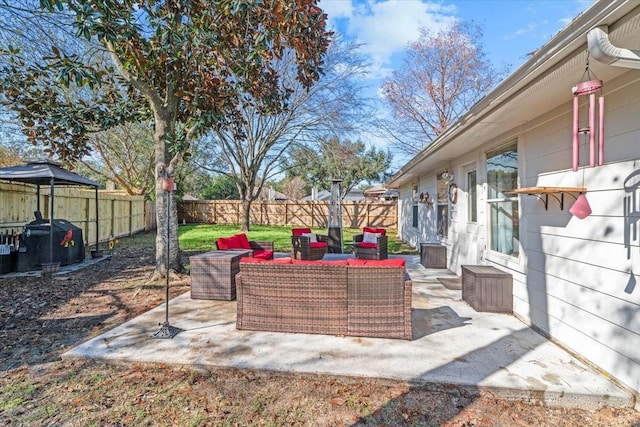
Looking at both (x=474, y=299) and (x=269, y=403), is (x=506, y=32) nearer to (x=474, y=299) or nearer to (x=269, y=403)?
(x=474, y=299)

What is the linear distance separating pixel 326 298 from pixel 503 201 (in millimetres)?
2822

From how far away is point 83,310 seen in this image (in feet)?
14.3

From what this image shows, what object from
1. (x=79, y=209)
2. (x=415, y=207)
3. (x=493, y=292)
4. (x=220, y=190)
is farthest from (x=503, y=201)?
(x=220, y=190)

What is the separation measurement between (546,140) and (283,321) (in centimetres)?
326

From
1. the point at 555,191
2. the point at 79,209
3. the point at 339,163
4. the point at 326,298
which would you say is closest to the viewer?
the point at 555,191

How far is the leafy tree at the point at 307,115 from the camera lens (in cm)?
1250

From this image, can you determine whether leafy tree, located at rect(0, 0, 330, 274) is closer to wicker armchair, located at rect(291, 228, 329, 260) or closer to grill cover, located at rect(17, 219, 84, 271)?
grill cover, located at rect(17, 219, 84, 271)

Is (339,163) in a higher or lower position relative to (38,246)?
higher

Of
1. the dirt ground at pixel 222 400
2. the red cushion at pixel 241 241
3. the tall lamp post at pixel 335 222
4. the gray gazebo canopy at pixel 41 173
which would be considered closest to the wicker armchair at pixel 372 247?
the tall lamp post at pixel 335 222

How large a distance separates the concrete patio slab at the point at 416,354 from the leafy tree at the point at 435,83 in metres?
13.4

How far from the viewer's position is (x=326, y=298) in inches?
132

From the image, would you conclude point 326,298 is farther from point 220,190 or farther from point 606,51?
point 220,190

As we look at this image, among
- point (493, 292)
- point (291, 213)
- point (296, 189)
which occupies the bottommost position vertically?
point (493, 292)

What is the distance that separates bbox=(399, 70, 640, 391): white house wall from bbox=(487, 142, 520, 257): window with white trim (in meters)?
0.17
